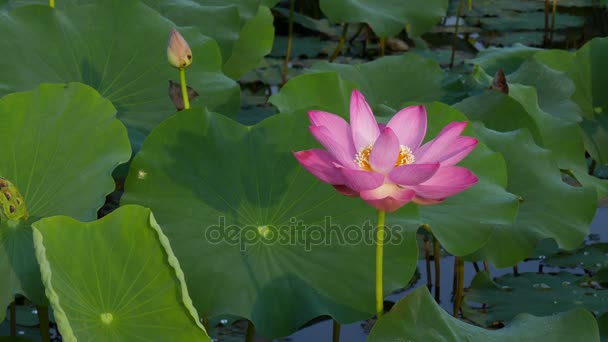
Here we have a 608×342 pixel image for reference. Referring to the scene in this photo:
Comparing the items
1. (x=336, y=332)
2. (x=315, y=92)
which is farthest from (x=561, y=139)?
(x=336, y=332)

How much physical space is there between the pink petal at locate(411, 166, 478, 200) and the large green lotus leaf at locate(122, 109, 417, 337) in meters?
0.41

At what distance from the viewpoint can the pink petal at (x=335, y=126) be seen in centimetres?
152

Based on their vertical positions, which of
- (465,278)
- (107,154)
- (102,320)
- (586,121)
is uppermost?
(107,154)

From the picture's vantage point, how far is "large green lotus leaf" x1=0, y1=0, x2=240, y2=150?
2293mm

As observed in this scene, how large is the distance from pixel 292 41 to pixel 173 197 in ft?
8.51

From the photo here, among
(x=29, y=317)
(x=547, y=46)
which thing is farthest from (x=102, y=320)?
(x=547, y=46)

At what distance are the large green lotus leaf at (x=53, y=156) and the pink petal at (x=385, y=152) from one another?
63 cm

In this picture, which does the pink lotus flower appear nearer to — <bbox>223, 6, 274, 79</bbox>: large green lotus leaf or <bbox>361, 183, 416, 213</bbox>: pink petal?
<bbox>361, 183, 416, 213</bbox>: pink petal

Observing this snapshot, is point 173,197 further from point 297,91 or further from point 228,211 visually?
Answer: point 297,91

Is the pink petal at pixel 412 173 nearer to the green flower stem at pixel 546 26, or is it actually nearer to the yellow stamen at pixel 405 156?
the yellow stamen at pixel 405 156

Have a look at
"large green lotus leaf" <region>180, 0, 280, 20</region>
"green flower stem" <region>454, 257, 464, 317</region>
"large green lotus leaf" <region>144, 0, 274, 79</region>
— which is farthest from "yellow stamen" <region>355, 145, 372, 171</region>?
"large green lotus leaf" <region>180, 0, 280, 20</region>

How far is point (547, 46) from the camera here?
14.8ft

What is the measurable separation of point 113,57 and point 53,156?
1.61ft

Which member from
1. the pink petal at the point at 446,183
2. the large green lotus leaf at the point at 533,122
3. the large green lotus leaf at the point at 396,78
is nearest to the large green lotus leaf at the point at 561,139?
the large green lotus leaf at the point at 533,122
